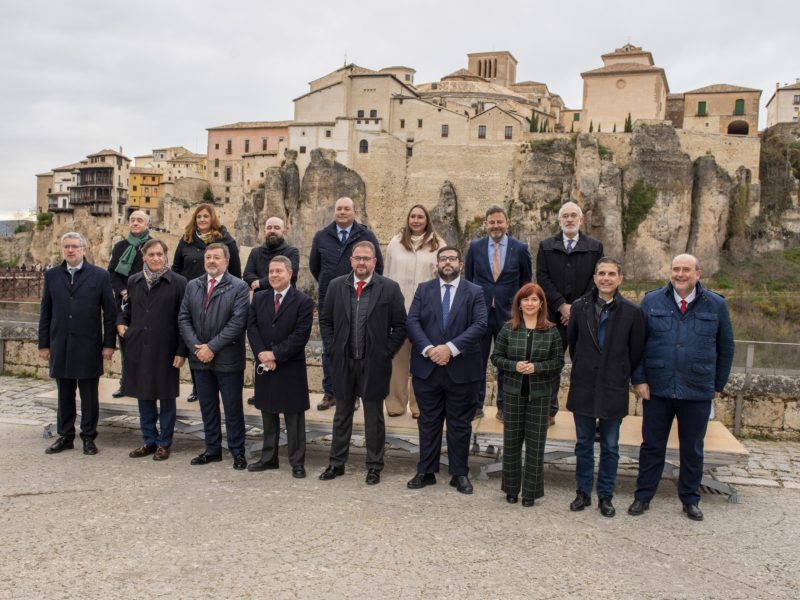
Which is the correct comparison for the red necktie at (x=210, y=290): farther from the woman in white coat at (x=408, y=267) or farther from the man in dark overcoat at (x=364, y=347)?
the woman in white coat at (x=408, y=267)

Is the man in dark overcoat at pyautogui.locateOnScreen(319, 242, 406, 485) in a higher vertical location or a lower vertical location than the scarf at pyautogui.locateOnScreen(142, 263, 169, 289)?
lower

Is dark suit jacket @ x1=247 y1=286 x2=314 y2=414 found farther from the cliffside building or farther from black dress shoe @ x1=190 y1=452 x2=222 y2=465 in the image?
the cliffside building

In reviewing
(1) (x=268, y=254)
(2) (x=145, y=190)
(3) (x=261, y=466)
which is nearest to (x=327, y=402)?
(3) (x=261, y=466)

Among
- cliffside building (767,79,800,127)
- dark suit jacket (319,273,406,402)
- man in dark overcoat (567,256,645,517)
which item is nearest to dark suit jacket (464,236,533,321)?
dark suit jacket (319,273,406,402)

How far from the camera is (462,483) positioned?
571cm

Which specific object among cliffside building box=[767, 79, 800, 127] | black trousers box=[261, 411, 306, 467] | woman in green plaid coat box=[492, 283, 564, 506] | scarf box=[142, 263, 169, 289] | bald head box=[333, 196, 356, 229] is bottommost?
black trousers box=[261, 411, 306, 467]

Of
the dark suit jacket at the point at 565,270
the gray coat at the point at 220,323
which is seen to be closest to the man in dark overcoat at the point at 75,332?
the gray coat at the point at 220,323

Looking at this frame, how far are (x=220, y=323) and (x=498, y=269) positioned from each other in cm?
275

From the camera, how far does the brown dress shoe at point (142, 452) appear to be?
6.51 metres

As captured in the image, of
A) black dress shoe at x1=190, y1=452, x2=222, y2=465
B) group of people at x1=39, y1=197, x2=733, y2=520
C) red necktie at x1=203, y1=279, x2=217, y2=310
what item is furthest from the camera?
red necktie at x1=203, y1=279, x2=217, y2=310

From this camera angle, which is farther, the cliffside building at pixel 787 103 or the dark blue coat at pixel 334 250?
the cliffside building at pixel 787 103

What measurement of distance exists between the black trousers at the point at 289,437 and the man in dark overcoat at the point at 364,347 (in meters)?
0.30

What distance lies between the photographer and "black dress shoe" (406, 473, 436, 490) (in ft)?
18.9

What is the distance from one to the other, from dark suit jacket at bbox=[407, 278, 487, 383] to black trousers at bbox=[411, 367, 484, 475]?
83 mm
